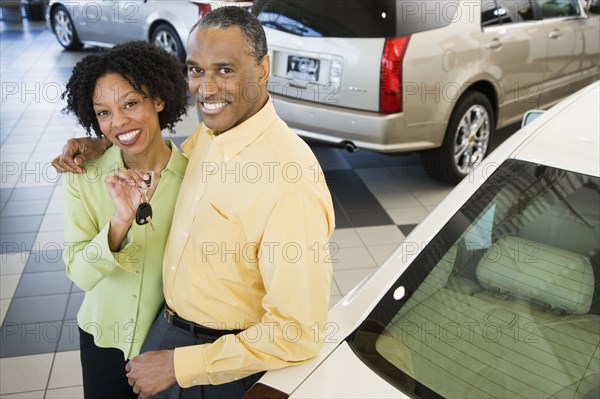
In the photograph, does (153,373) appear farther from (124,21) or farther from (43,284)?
(124,21)

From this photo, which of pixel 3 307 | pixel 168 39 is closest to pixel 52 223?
pixel 3 307

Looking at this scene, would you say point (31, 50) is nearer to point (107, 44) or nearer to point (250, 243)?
point (107, 44)

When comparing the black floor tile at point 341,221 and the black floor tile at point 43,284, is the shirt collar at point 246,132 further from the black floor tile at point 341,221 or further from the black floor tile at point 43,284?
the black floor tile at point 341,221

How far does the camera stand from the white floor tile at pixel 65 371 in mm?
2994

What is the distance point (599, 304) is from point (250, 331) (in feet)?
2.91

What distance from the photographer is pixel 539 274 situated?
5.94 ft

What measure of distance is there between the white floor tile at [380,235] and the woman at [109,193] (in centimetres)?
250

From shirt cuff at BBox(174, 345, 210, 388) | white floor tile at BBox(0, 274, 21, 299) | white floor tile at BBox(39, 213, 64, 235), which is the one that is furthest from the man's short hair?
white floor tile at BBox(39, 213, 64, 235)

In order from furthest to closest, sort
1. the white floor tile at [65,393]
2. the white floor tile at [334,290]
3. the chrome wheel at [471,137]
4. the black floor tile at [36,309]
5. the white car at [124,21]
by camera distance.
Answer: the white car at [124,21] < the chrome wheel at [471,137] < the white floor tile at [334,290] < the black floor tile at [36,309] < the white floor tile at [65,393]

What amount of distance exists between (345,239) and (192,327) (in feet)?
8.70

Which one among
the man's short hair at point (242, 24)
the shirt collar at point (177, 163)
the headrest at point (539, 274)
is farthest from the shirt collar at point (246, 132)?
the headrest at point (539, 274)

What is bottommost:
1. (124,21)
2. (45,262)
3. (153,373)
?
(45,262)

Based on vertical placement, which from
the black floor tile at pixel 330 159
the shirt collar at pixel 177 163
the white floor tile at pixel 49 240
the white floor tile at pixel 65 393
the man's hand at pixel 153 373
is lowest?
the white floor tile at pixel 65 393

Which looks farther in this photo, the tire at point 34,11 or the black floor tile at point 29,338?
the tire at point 34,11
